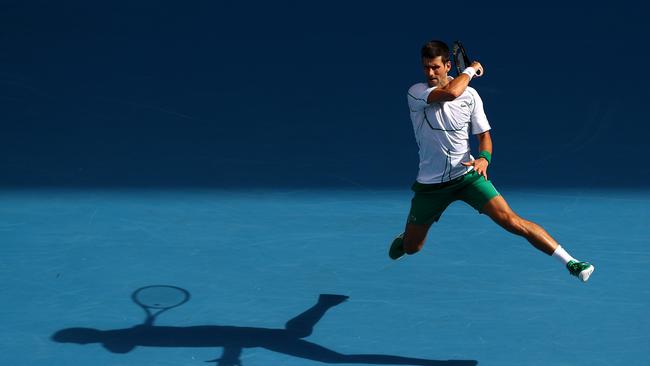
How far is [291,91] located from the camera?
40.0 feet

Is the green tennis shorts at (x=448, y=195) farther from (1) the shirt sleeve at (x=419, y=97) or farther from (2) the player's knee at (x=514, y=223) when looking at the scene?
(1) the shirt sleeve at (x=419, y=97)

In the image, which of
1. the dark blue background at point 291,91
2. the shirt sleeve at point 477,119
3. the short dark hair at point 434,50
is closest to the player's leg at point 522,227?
the shirt sleeve at point 477,119

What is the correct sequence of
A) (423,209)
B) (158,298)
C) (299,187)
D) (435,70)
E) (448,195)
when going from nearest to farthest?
(435,70)
(448,195)
(423,209)
(158,298)
(299,187)

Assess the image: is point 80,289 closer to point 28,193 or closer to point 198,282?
point 198,282

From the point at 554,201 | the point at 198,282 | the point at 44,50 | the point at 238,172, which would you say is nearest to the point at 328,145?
the point at 238,172

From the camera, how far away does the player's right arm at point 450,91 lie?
6.91 m

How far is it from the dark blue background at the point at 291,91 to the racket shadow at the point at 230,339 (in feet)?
10.3

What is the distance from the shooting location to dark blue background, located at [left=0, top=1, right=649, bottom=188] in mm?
10648

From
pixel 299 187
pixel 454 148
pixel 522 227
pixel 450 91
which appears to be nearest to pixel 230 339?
pixel 454 148

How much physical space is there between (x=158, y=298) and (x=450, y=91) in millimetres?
2702

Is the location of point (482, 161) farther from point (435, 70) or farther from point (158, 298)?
point (158, 298)

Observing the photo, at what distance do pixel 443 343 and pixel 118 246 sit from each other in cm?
319

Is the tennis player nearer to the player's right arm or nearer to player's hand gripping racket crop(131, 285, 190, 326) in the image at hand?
the player's right arm

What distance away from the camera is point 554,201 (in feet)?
32.0
